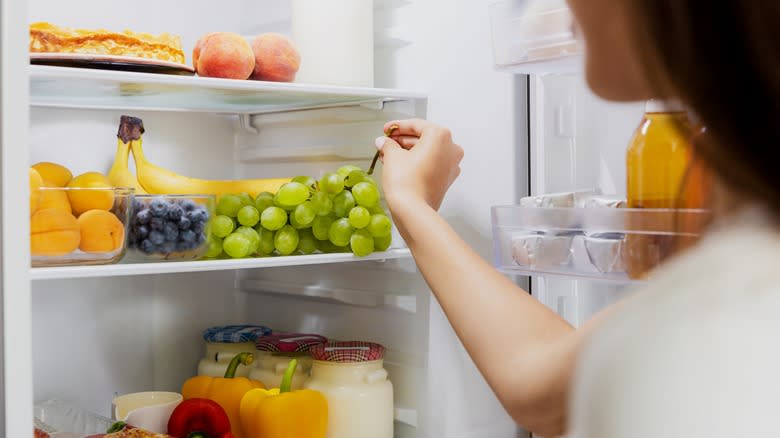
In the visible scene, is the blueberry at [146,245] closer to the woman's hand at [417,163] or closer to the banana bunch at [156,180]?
the banana bunch at [156,180]

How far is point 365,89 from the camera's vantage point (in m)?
1.51

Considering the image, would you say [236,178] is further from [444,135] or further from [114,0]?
[444,135]

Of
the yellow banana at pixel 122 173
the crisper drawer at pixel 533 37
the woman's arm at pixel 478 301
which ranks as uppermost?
the crisper drawer at pixel 533 37

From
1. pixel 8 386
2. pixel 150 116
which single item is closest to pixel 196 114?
pixel 150 116

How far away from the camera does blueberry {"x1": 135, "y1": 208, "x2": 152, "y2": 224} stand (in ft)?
4.24

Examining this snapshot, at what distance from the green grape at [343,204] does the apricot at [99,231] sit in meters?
0.39

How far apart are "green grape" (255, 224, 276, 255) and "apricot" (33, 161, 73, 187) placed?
30 cm

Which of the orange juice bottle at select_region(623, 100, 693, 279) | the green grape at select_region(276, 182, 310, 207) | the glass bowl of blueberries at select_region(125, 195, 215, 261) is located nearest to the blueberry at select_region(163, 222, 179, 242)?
the glass bowl of blueberries at select_region(125, 195, 215, 261)

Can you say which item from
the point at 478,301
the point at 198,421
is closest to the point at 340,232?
the point at 198,421

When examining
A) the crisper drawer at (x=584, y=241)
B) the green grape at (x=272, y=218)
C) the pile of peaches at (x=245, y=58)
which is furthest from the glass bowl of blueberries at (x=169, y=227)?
the crisper drawer at (x=584, y=241)

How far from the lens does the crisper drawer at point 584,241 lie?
3.75ft

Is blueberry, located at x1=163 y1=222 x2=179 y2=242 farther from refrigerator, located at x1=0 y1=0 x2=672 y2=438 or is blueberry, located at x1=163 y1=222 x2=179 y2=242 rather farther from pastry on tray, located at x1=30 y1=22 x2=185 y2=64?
pastry on tray, located at x1=30 y1=22 x2=185 y2=64

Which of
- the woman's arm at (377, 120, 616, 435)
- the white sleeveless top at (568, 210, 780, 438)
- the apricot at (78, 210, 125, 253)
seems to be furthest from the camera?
the apricot at (78, 210, 125, 253)

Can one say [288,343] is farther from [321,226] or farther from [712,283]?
[712,283]
